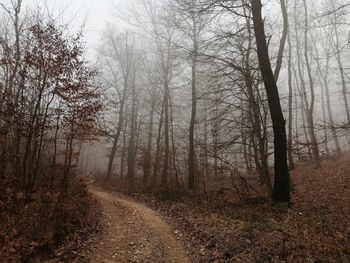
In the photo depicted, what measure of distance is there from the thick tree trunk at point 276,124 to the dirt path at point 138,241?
12.0 feet

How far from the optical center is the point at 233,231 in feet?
26.6

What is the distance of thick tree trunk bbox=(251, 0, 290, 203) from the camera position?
9728 millimetres

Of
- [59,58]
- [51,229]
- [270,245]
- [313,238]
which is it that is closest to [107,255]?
[51,229]

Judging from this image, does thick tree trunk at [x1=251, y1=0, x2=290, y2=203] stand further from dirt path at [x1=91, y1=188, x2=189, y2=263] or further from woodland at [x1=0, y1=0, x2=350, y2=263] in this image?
dirt path at [x1=91, y1=188, x2=189, y2=263]

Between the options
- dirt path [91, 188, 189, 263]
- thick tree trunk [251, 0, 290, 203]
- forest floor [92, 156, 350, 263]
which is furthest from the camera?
thick tree trunk [251, 0, 290, 203]

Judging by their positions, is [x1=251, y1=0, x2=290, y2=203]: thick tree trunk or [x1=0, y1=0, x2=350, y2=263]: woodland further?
[x1=251, y1=0, x2=290, y2=203]: thick tree trunk

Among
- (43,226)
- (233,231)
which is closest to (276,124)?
(233,231)

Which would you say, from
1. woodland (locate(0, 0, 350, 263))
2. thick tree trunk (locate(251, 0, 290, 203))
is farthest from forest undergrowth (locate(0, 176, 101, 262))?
thick tree trunk (locate(251, 0, 290, 203))

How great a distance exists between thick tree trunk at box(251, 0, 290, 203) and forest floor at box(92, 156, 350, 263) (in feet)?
2.03

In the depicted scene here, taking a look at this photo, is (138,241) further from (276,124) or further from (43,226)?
(276,124)

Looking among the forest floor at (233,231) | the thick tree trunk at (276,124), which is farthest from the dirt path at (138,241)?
the thick tree trunk at (276,124)

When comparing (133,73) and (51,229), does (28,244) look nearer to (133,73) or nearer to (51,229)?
(51,229)

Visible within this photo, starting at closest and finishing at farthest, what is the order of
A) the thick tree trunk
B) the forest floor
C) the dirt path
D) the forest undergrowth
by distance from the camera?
the forest floor, the forest undergrowth, the dirt path, the thick tree trunk

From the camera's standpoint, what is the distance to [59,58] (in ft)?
37.7
